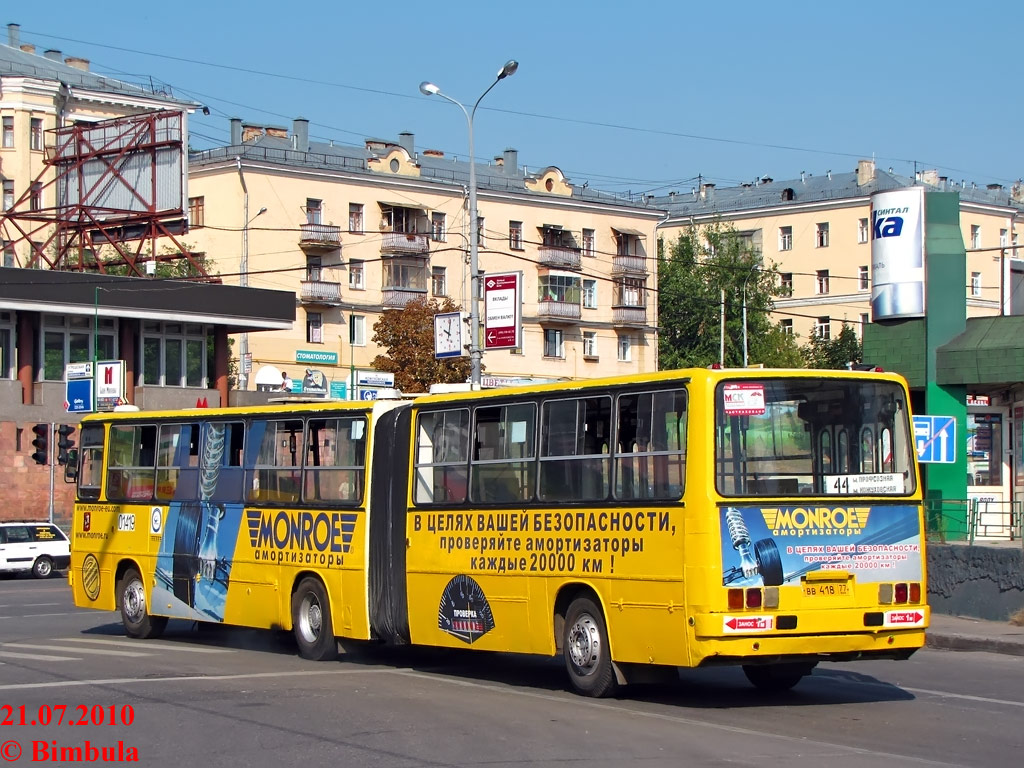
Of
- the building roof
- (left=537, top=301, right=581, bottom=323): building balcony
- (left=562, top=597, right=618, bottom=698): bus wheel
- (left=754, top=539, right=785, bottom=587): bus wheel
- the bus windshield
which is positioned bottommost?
(left=562, top=597, right=618, bottom=698): bus wheel

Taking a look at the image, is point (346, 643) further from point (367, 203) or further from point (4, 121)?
point (4, 121)

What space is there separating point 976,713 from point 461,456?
224 inches

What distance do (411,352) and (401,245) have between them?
411 inches

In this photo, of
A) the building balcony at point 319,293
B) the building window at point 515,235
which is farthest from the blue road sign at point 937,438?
the building window at point 515,235

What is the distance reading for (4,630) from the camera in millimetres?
21406

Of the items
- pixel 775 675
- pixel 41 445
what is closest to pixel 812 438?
pixel 775 675

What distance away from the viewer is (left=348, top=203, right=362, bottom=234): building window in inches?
2926

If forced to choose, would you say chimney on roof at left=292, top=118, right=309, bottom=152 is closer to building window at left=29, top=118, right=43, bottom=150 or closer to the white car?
building window at left=29, top=118, right=43, bottom=150

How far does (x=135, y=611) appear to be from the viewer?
67.3 feet

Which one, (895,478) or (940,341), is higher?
(940,341)

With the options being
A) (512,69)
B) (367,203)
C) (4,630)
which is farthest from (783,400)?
(367,203)

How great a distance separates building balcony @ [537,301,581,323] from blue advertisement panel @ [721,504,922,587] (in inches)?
2607

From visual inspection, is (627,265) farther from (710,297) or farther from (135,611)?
(135,611)

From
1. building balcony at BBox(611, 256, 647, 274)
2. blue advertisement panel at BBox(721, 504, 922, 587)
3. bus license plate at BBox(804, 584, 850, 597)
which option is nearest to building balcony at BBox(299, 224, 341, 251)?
building balcony at BBox(611, 256, 647, 274)
